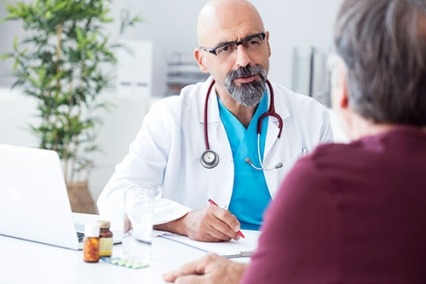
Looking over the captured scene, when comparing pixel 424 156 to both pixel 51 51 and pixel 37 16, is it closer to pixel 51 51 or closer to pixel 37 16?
pixel 37 16

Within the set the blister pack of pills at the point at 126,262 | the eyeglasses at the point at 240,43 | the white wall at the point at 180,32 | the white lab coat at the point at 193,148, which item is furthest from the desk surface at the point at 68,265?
the white wall at the point at 180,32

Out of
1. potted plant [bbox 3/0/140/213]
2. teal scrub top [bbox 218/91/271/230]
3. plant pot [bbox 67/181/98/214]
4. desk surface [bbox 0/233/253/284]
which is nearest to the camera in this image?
desk surface [bbox 0/233/253/284]

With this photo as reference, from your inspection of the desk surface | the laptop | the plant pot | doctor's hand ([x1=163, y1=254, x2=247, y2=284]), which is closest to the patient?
doctor's hand ([x1=163, y1=254, x2=247, y2=284])

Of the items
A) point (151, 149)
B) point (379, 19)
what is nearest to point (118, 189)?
point (151, 149)

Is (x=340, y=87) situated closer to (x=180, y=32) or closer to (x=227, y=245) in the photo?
(x=227, y=245)

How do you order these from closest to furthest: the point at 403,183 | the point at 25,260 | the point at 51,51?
the point at 403,183
the point at 25,260
the point at 51,51

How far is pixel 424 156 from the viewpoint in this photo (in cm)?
116

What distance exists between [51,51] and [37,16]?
1.62ft

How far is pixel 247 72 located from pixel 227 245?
0.68 metres

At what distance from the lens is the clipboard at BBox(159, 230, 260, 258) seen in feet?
6.79

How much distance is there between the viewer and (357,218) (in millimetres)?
1132

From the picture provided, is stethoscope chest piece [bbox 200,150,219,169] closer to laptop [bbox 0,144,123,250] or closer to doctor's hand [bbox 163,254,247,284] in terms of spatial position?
laptop [bbox 0,144,123,250]

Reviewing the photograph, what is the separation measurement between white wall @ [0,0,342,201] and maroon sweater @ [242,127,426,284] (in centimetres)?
424

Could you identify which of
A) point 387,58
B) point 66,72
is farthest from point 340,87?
point 66,72
